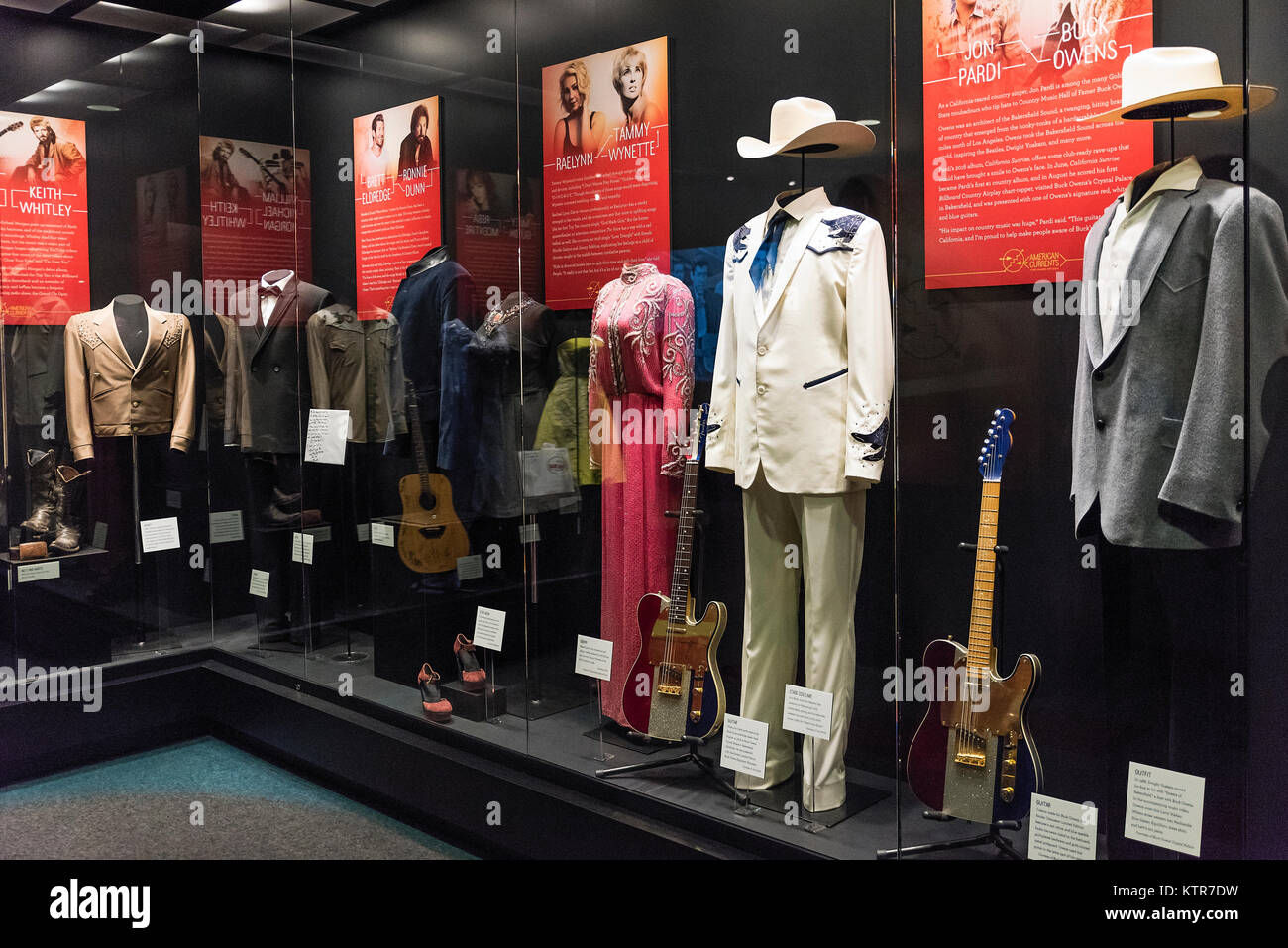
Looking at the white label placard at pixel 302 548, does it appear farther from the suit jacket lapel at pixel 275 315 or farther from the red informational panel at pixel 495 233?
the red informational panel at pixel 495 233

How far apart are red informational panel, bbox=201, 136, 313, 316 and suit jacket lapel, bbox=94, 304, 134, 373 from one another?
42 cm

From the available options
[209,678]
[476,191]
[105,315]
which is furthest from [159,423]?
[476,191]

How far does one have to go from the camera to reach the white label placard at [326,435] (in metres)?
4.21

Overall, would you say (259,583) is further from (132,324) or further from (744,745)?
(744,745)

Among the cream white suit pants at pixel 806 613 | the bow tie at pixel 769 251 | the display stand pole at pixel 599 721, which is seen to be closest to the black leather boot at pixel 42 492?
the display stand pole at pixel 599 721

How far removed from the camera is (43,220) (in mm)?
4242

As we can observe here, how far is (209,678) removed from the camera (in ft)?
14.8

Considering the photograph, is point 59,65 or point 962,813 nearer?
point 962,813

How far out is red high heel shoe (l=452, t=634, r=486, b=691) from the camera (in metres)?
3.60

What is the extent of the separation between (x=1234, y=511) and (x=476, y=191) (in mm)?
2478
